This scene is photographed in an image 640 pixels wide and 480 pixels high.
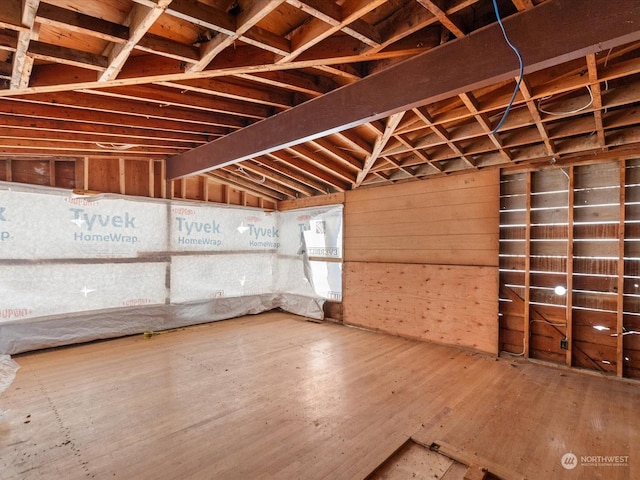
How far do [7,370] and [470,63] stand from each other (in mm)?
5187

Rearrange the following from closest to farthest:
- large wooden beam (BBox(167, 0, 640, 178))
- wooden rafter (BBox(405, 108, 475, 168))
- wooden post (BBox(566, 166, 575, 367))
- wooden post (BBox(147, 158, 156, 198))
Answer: large wooden beam (BBox(167, 0, 640, 178)), wooden rafter (BBox(405, 108, 475, 168)), wooden post (BBox(566, 166, 575, 367)), wooden post (BBox(147, 158, 156, 198))

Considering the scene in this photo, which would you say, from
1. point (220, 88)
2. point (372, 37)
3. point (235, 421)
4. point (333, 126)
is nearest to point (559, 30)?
point (372, 37)

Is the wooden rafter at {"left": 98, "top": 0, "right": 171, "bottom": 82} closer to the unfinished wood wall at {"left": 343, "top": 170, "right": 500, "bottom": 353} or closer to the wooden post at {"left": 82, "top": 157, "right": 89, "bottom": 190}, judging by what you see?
the wooden post at {"left": 82, "top": 157, "right": 89, "bottom": 190}

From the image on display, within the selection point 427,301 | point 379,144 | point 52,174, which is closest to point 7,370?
point 52,174

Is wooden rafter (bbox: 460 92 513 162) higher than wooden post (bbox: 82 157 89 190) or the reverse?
higher

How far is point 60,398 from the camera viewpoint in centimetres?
288

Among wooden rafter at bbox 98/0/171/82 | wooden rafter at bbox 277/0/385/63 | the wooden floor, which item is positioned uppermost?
wooden rafter at bbox 277/0/385/63

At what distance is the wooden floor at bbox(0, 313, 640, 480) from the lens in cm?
204

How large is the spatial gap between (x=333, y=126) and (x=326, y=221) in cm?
332

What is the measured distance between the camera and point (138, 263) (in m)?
5.02

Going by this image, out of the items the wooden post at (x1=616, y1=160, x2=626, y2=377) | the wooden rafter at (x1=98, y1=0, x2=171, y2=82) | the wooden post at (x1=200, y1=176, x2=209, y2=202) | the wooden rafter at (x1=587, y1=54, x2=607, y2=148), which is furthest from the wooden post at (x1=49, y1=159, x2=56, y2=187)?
the wooden post at (x1=616, y1=160, x2=626, y2=377)

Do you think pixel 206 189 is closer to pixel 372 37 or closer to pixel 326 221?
pixel 326 221

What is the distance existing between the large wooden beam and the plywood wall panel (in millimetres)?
2719

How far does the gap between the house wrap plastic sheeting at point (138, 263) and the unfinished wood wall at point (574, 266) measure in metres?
2.80
